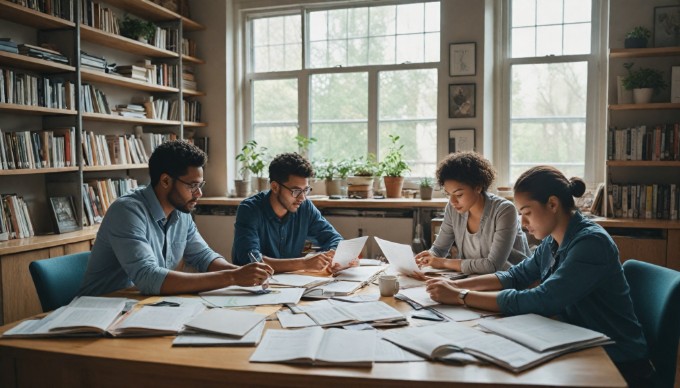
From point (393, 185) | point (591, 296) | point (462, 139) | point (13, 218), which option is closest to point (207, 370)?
point (591, 296)

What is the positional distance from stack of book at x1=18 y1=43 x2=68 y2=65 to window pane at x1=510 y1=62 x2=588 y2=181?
3398mm

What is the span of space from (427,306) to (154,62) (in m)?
3.85

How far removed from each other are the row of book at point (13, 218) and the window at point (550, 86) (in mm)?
3528

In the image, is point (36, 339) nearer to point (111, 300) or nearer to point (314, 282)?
point (111, 300)

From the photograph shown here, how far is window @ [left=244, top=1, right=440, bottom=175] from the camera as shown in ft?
15.6

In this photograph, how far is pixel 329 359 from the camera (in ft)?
4.31

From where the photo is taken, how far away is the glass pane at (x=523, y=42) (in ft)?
14.8

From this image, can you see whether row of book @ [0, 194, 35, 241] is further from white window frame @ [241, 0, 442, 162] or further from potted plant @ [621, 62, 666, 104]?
potted plant @ [621, 62, 666, 104]

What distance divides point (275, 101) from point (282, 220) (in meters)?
2.63

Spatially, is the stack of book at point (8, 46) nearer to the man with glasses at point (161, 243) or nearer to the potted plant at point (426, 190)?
the man with glasses at point (161, 243)

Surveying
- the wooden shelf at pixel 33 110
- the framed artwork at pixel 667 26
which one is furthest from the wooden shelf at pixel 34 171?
the framed artwork at pixel 667 26

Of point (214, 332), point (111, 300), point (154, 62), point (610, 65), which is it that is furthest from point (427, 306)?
point (154, 62)

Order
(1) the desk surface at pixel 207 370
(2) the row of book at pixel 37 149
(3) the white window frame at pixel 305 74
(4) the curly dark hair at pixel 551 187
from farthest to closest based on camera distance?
(3) the white window frame at pixel 305 74 < (2) the row of book at pixel 37 149 < (4) the curly dark hair at pixel 551 187 < (1) the desk surface at pixel 207 370

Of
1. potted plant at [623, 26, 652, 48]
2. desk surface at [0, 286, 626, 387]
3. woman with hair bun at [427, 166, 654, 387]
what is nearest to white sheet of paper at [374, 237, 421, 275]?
woman with hair bun at [427, 166, 654, 387]
